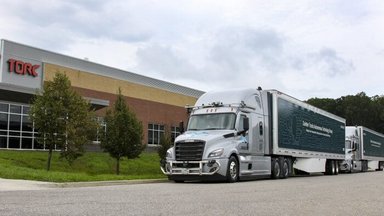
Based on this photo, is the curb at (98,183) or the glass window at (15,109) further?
the glass window at (15,109)

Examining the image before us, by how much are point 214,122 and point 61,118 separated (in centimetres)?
857

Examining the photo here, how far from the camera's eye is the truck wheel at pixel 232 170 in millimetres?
20375

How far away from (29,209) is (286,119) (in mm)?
18438

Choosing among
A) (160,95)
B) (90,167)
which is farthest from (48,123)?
(160,95)

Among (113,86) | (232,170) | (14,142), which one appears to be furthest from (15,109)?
(232,170)

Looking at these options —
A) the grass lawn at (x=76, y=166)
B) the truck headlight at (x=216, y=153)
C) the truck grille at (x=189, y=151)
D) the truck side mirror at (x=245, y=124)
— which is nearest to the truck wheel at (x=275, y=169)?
the truck side mirror at (x=245, y=124)

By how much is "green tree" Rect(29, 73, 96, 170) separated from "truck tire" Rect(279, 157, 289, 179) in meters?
10.2

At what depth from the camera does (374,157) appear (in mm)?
50438

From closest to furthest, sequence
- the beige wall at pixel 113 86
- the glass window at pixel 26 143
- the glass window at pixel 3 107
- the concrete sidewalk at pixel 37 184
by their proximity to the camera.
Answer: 1. the concrete sidewalk at pixel 37 184
2. the glass window at pixel 3 107
3. the glass window at pixel 26 143
4. the beige wall at pixel 113 86

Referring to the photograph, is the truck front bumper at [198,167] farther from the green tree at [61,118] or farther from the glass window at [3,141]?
the glass window at [3,141]

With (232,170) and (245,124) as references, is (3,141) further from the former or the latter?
(232,170)

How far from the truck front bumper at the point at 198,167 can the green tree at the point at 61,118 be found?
24.3ft

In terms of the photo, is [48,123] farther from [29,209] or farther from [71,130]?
[29,209]

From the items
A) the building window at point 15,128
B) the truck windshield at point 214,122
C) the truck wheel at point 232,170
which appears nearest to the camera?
the truck wheel at point 232,170
